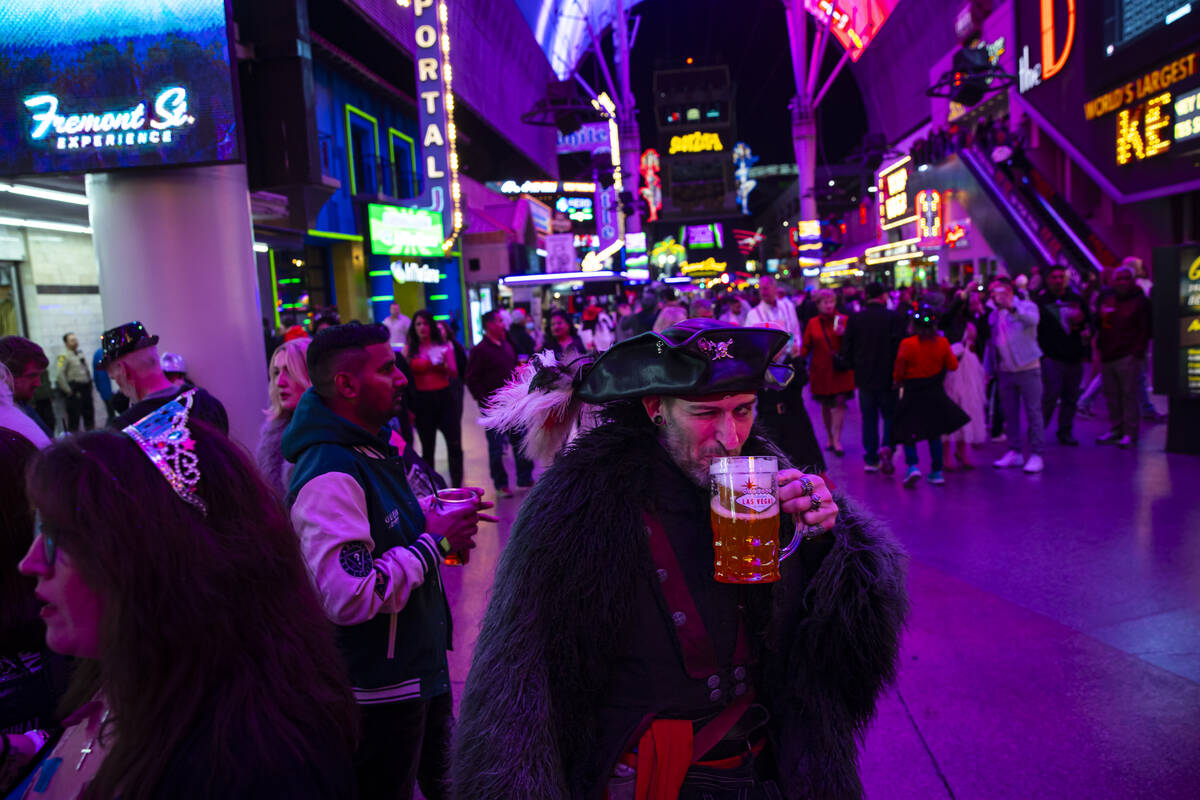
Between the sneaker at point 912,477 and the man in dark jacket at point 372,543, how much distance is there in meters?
6.43

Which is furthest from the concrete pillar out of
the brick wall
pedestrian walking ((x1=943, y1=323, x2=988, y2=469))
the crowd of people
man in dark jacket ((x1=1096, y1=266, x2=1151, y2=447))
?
man in dark jacket ((x1=1096, y1=266, x2=1151, y2=447))

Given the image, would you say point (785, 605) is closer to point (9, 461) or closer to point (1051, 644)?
point (9, 461)

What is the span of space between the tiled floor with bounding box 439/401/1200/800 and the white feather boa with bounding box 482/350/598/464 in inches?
85.4

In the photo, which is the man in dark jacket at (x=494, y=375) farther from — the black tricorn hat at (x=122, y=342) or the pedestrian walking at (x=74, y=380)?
the pedestrian walking at (x=74, y=380)

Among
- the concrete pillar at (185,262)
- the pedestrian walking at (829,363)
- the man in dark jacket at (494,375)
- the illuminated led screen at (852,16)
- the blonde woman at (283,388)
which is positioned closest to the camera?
the blonde woman at (283,388)

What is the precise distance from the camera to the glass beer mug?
5.01 feet

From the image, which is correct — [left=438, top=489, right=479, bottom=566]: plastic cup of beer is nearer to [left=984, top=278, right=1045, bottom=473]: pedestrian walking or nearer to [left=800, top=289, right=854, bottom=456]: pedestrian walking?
[left=800, top=289, right=854, bottom=456]: pedestrian walking

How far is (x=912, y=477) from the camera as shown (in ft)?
25.8

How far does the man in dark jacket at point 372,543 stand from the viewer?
2.09 metres

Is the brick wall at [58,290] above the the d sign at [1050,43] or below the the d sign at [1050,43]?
below

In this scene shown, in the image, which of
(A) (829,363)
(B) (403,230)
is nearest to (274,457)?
(A) (829,363)

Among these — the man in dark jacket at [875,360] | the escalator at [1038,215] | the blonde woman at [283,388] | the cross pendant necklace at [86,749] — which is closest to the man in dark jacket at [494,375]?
the man in dark jacket at [875,360]

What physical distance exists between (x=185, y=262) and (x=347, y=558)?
507cm

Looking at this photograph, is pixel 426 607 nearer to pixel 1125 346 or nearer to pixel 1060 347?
pixel 1060 347
